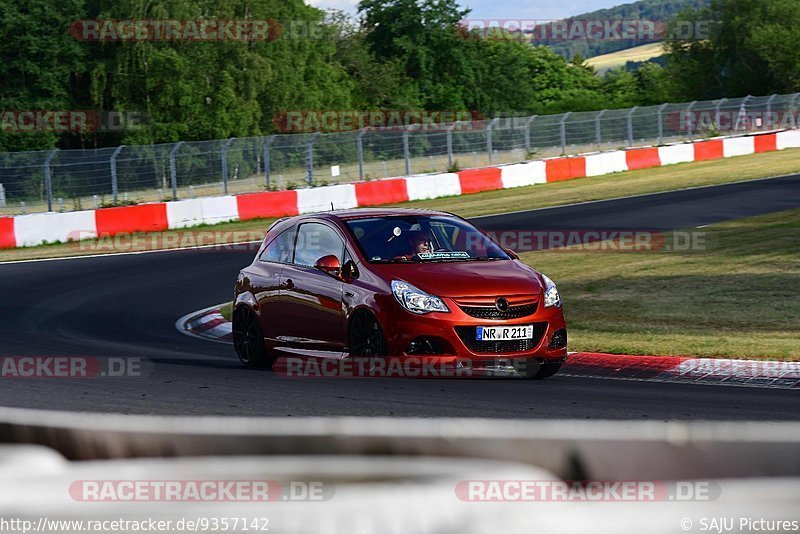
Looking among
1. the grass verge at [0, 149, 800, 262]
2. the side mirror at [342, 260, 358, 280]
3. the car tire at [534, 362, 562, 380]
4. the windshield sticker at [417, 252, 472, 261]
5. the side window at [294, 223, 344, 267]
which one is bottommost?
the grass verge at [0, 149, 800, 262]

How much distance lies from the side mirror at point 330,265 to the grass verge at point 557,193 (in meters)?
16.3

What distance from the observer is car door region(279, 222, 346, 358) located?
10234 mm

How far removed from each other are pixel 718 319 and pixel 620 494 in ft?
32.3

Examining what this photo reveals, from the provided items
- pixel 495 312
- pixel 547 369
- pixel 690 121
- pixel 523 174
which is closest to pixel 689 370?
pixel 547 369

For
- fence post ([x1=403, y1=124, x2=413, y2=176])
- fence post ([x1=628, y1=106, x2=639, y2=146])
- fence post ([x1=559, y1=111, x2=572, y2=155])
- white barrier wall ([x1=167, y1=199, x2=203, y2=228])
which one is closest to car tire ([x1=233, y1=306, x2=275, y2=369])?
white barrier wall ([x1=167, y1=199, x2=203, y2=228])

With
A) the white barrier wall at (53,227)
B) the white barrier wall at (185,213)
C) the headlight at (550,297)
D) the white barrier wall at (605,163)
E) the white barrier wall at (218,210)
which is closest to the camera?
the headlight at (550,297)

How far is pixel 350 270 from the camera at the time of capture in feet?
33.7

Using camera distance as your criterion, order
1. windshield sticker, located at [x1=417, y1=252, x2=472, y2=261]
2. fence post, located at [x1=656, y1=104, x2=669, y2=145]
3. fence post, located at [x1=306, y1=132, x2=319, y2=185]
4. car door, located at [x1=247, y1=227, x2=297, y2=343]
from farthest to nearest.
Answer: fence post, located at [x1=656, y1=104, x2=669, y2=145] < fence post, located at [x1=306, y1=132, x2=319, y2=185] < car door, located at [x1=247, y1=227, x2=297, y2=343] < windshield sticker, located at [x1=417, y1=252, x2=472, y2=261]

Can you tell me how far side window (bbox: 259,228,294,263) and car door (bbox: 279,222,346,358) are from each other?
0.10m

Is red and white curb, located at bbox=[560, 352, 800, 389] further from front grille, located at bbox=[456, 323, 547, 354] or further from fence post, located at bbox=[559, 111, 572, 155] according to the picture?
fence post, located at bbox=[559, 111, 572, 155]

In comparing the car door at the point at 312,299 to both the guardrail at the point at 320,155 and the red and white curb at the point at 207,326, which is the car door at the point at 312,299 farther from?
the guardrail at the point at 320,155

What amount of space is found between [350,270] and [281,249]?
4.46 ft

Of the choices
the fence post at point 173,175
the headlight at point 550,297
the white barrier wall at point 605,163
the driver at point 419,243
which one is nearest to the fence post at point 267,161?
the fence post at point 173,175

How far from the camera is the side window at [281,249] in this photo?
37.0ft
